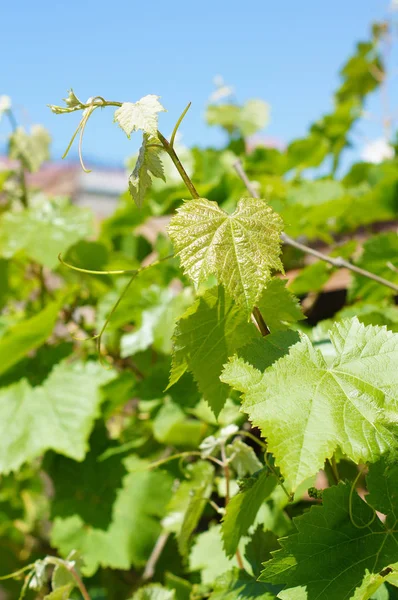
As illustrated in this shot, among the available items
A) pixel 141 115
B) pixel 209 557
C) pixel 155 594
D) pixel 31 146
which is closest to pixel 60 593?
pixel 155 594

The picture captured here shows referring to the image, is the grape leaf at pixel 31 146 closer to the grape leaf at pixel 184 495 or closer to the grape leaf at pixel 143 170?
the grape leaf at pixel 184 495

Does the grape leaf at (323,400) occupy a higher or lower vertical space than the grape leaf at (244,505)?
higher

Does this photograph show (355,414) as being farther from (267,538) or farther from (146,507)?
(146,507)

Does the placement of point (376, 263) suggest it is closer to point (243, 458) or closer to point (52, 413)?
point (243, 458)

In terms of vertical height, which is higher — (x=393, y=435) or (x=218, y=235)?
(x=218, y=235)

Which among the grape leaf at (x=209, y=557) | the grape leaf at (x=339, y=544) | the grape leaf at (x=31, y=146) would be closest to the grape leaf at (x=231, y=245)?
the grape leaf at (x=339, y=544)

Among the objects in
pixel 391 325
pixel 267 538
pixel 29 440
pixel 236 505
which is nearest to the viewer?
pixel 236 505

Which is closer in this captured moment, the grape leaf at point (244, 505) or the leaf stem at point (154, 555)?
the grape leaf at point (244, 505)

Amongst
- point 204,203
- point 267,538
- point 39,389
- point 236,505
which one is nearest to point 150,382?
point 39,389
